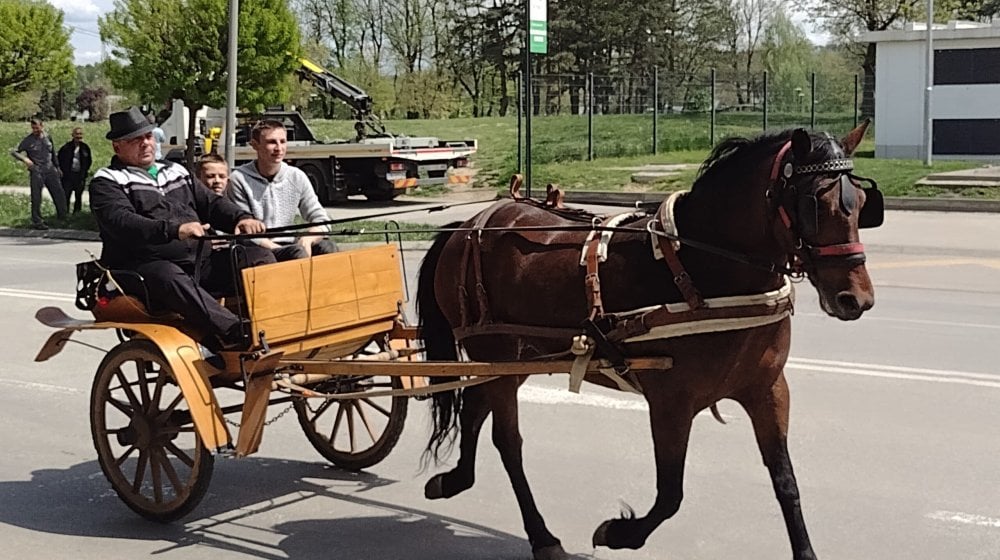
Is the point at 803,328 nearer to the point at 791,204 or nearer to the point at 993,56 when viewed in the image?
the point at 791,204

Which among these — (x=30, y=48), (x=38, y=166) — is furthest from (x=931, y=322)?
(x=30, y=48)

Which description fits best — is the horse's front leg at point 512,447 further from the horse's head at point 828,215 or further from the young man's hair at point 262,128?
the young man's hair at point 262,128

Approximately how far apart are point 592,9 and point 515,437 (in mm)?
50713

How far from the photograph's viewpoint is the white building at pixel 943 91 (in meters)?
29.3

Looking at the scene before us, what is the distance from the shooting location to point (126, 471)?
6.34 m

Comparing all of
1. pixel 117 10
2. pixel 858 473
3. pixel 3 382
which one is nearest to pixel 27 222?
pixel 117 10

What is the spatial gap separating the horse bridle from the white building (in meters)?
26.5

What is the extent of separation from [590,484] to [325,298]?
66.4 inches

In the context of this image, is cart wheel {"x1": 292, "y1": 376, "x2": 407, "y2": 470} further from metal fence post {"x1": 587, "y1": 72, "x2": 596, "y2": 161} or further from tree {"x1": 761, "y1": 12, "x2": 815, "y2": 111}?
tree {"x1": 761, "y1": 12, "x2": 815, "y2": 111}

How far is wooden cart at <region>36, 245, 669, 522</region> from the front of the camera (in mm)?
5473

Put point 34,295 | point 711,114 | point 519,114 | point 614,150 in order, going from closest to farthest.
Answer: point 34,295
point 519,114
point 614,150
point 711,114

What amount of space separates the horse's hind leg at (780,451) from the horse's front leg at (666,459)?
0.29 meters

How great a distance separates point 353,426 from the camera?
6.52 meters

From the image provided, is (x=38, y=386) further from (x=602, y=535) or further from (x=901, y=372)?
(x=901, y=372)
